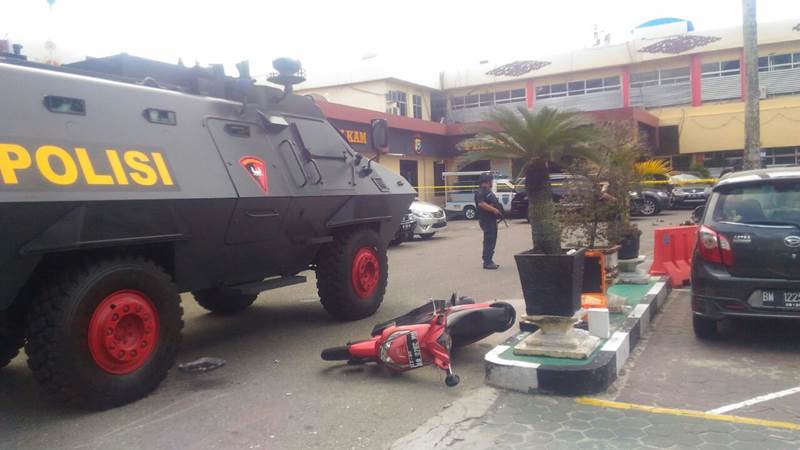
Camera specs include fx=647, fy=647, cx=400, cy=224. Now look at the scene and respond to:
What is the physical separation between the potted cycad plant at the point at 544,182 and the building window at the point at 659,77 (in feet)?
104

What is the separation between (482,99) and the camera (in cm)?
3719

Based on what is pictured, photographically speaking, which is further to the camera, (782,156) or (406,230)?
(782,156)

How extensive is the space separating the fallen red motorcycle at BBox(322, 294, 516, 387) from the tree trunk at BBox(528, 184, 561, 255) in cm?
82

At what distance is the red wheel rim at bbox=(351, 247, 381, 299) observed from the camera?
6.96 metres

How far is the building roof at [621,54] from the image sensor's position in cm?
3103

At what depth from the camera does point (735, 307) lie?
5273 mm

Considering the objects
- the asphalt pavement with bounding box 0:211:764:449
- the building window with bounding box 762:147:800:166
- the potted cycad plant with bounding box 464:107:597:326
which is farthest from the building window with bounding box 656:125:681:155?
the potted cycad plant with bounding box 464:107:597:326

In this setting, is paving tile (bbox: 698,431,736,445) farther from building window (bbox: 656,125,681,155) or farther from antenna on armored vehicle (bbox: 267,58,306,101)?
building window (bbox: 656,125,681,155)

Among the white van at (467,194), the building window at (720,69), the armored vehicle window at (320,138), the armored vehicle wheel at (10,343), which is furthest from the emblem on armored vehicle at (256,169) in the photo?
the building window at (720,69)

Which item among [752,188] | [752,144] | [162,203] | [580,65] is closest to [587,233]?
[752,188]

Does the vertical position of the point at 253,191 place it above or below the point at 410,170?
below

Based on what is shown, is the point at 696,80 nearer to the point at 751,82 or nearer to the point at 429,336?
the point at 751,82

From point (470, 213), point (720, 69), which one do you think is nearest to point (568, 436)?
point (470, 213)

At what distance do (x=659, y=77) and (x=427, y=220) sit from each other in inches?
898
